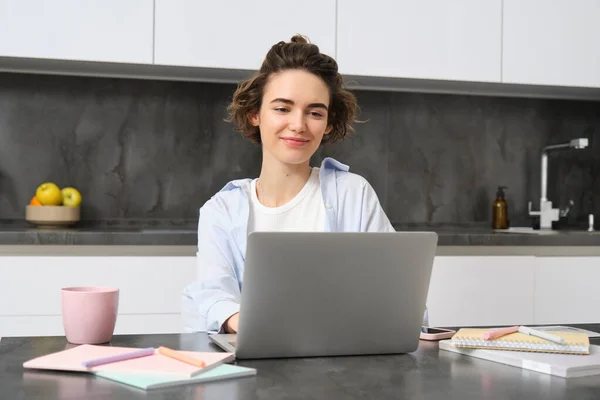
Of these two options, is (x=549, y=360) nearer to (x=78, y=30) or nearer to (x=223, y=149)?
(x=78, y=30)

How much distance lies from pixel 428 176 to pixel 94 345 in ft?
7.91

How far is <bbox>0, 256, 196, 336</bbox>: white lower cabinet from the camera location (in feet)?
8.05

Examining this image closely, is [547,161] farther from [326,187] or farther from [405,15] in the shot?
[326,187]

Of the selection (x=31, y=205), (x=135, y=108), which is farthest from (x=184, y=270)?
(x=135, y=108)

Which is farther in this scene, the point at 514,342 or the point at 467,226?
the point at 467,226

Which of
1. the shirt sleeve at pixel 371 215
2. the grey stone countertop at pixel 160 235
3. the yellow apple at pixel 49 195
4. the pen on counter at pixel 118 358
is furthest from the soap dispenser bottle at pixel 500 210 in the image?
the pen on counter at pixel 118 358

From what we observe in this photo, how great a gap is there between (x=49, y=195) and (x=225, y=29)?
34.6 inches

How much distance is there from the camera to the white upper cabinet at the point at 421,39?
294 cm

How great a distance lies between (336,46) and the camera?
2930mm

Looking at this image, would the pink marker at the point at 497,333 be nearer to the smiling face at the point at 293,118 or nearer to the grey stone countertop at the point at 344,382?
the grey stone countertop at the point at 344,382

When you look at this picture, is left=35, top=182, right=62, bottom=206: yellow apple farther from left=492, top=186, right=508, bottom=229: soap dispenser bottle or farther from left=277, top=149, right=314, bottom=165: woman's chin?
left=492, top=186, right=508, bottom=229: soap dispenser bottle

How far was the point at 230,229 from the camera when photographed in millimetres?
1768

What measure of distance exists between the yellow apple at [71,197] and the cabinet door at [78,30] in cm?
51

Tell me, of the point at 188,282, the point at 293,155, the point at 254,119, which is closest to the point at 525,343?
the point at 293,155
